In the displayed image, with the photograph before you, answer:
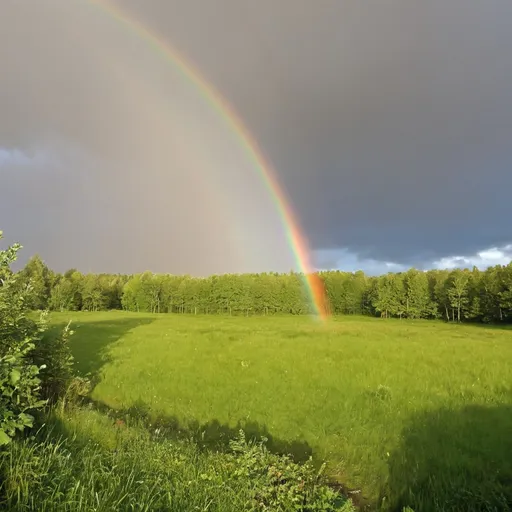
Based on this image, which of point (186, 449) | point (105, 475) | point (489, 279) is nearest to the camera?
point (105, 475)

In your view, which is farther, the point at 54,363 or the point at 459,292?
the point at 459,292

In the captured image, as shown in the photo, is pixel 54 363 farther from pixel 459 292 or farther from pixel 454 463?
pixel 459 292

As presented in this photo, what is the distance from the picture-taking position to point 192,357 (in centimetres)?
2892

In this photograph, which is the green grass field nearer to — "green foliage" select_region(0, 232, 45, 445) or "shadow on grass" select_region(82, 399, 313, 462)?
"shadow on grass" select_region(82, 399, 313, 462)

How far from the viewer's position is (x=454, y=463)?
1138cm

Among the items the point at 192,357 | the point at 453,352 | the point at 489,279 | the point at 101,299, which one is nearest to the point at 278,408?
the point at 192,357

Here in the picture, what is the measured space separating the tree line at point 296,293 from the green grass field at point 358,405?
79386 millimetres

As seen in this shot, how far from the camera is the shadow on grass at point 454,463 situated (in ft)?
31.4

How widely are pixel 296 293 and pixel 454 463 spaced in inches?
5619

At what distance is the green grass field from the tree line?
79.4 m

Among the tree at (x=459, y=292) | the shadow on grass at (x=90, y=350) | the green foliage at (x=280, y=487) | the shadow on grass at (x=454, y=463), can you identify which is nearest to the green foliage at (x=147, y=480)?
the green foliage at (x=280, y=487)

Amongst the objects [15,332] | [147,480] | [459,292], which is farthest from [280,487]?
[459,292]

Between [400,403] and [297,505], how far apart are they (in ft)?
36.9

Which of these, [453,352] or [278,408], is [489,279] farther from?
[278,408]
